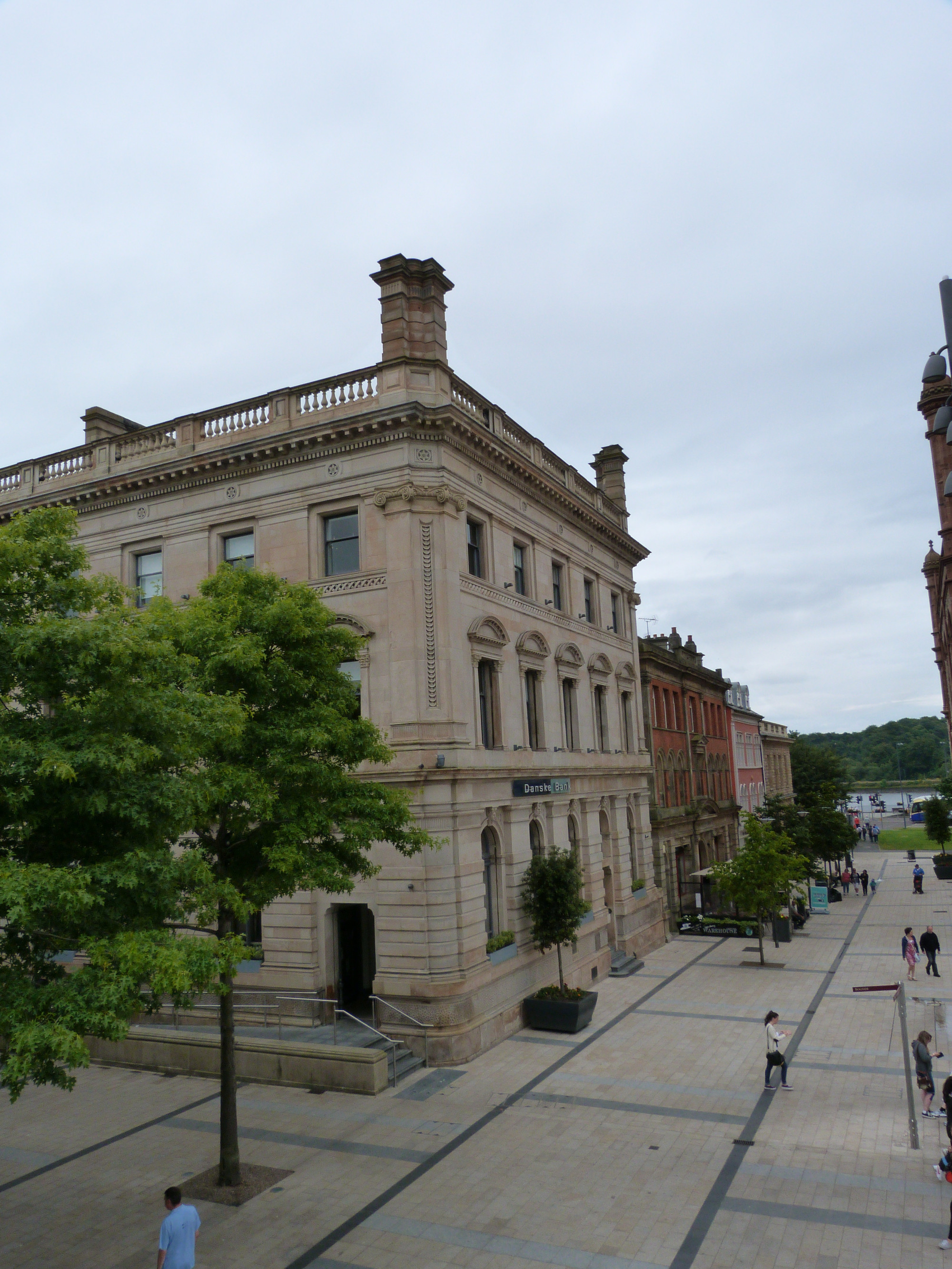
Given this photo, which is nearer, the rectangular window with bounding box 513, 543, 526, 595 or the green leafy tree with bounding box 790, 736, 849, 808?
the rectangular window with bounding box 513, 543, 526, 595

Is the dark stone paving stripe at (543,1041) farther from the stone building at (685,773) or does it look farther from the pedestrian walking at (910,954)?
the stone building at (685,773)

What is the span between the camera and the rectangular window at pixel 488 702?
2436cm

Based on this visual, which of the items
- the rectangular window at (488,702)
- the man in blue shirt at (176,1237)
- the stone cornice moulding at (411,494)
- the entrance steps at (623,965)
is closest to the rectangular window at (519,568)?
the rectangular window at (488,702)

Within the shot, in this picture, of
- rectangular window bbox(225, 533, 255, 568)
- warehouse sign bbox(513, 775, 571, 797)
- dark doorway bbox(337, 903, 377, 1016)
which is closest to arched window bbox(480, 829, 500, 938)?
warehouse sign bbox(513, 775, 571, 797)

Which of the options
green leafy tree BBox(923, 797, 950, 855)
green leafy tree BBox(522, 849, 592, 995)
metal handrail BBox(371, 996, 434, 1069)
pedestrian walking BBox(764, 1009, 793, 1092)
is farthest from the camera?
green leafy tree BBox(923, 797, 950, 855)

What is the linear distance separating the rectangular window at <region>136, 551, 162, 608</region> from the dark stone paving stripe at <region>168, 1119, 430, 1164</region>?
47.4ft

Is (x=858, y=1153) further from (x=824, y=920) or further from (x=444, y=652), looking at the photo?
(x=824, y=920)

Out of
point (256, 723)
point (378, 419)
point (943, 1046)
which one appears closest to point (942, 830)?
point (943, 1046)

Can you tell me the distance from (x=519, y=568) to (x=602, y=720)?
8398 millimetres

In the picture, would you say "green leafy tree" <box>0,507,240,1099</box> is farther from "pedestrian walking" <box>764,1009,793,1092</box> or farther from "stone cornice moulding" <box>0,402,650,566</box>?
"stone cornice moulding" <box>0,402,650,566</box>

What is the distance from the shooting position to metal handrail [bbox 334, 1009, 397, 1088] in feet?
60.3

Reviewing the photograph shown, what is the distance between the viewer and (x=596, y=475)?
38.7 m

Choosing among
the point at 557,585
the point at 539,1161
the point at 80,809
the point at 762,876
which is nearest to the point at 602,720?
the point at 557,585

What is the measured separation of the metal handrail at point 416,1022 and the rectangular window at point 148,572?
12.9 metres
